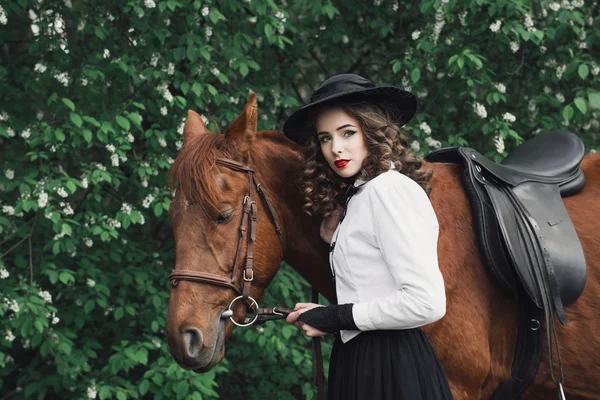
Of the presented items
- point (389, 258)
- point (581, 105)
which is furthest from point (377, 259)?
point (581, 105)

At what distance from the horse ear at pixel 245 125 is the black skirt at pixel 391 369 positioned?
0.95 metres

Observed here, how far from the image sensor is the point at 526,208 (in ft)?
9.69

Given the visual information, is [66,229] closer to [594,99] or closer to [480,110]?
[480,110]

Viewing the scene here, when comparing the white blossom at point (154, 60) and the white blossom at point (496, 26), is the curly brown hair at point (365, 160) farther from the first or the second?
the white blossom at point (496, 26)

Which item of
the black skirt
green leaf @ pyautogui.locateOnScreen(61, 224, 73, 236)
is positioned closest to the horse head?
the black skirt

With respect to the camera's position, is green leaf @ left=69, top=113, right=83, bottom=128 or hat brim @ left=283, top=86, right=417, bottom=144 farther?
green leaf @ left=69, top=113, right=83, bottom=128

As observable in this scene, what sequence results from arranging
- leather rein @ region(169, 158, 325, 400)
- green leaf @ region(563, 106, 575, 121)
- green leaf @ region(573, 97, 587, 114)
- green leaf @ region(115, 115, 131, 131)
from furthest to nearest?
green leaf @ region(563, 106, 575, 121) < green leaf @ region(573, 97, 587, 114) < green leaf @ region(115, 115, 131, 131) < leather rein @ region(169, 158, 325, 400)

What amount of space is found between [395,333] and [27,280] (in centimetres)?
338

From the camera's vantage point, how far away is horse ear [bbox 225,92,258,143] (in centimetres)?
283

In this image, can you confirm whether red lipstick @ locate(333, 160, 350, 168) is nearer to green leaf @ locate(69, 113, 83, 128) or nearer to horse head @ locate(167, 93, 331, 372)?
horse head @ locate(167, 93, 331, 372)

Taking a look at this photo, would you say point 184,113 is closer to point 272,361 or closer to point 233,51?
point 233,51

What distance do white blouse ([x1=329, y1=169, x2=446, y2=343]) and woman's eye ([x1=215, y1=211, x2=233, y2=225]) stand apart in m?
0.48

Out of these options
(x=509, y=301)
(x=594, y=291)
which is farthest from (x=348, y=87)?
(x=594, y=291)

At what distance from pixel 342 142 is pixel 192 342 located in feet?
2.93
